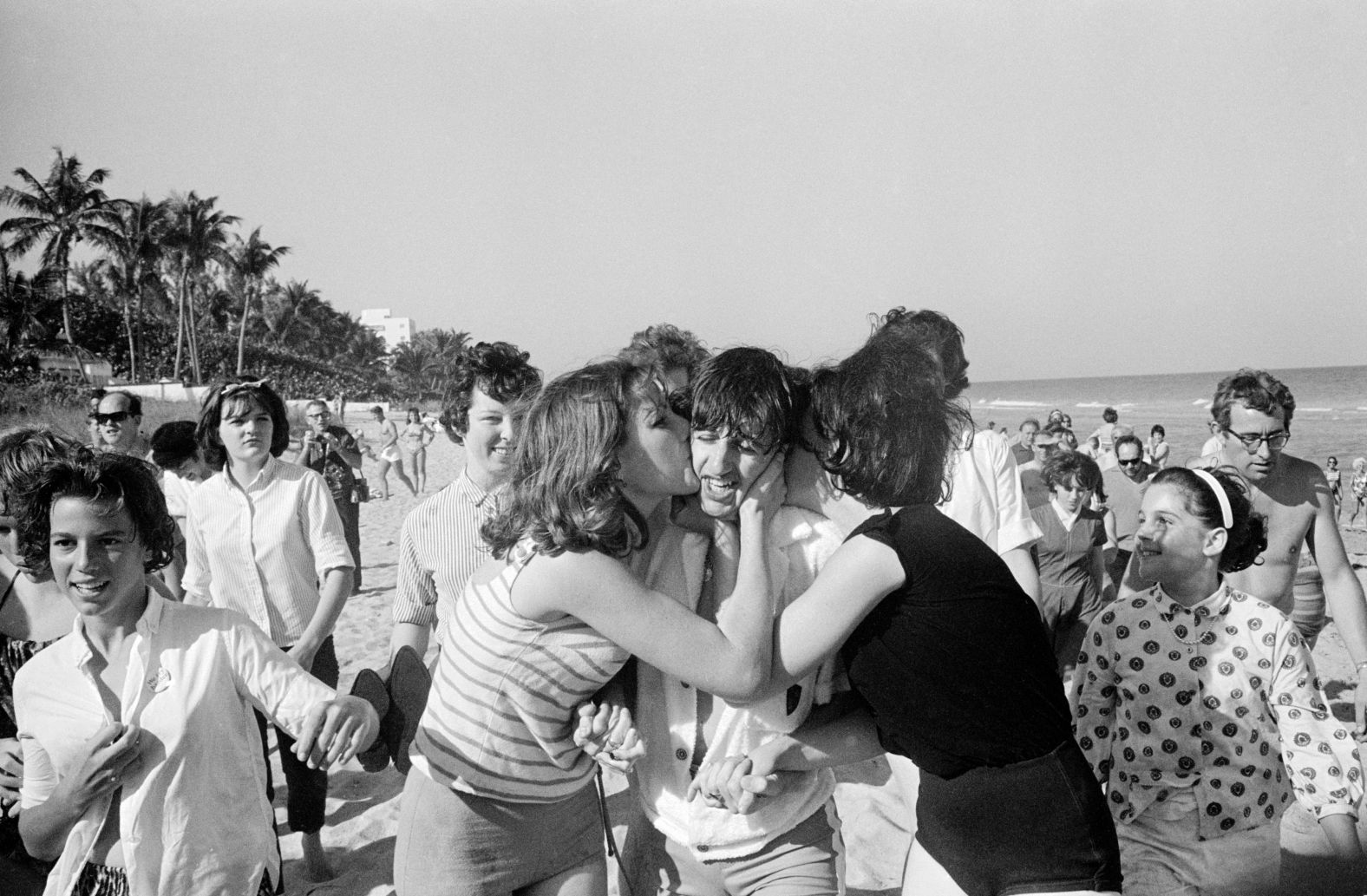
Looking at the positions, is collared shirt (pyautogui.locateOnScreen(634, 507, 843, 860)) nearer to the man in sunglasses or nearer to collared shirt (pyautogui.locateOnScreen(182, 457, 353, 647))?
collared shirt (pyautogui.locateOnScreen(182, 457, 353, 647))

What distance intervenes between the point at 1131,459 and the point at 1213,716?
227 inches

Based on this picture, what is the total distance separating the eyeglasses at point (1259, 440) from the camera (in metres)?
3.64

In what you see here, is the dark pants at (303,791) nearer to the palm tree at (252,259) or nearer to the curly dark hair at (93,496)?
the curly dark hair at (93,496)

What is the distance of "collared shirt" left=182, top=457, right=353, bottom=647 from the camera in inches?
142

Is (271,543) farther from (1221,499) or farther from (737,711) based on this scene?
(1221,499)

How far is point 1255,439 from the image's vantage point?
3664mm

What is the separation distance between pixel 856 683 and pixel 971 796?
31 cm

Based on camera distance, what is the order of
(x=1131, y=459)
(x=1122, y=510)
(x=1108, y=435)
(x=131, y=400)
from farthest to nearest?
(x=1108, y=435) < (x=1131, y=459) < (x=1122, y=510) < (x=131, y=400)

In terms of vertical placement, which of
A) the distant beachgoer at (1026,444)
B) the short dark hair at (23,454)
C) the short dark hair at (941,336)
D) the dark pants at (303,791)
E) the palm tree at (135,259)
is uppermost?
the palm tree at (135,259)

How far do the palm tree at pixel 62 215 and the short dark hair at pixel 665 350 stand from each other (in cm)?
4430

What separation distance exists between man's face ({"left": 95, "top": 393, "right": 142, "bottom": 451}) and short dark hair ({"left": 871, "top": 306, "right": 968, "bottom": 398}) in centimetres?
446

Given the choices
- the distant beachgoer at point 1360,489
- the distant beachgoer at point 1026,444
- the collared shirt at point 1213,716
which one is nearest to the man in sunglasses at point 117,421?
the collared shirt at point 1213,716

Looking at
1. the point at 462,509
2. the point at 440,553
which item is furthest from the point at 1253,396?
the point at 440,553

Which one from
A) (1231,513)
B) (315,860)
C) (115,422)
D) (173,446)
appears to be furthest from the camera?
(115,422)
